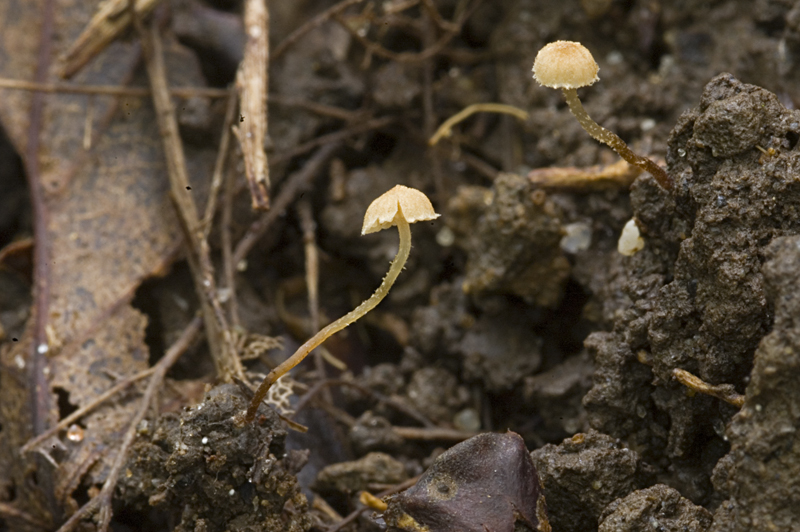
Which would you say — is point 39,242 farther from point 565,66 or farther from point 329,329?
point 565,66

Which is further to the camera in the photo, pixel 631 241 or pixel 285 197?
pixel 285 197

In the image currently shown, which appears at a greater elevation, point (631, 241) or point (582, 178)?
point (582, 178)

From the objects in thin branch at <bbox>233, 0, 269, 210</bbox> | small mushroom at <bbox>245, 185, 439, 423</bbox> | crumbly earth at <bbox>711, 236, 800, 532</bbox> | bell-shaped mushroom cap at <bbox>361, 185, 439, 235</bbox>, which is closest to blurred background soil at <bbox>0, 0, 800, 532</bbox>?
crumbly earth at <bbox>711, 236, 800, 532</bbox>

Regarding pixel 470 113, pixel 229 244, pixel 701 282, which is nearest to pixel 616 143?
pixel 701 282

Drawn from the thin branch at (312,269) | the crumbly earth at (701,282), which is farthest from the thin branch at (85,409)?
the crumbly earth at (701,282)

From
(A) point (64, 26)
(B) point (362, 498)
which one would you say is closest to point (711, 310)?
(B) point (362, 498)

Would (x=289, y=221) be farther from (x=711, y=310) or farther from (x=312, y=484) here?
(x=711, y=310)
